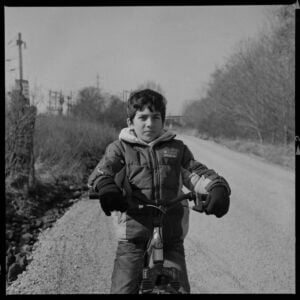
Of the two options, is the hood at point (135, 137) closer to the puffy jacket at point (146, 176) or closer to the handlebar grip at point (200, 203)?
the puffy jacket at point (146, 176)

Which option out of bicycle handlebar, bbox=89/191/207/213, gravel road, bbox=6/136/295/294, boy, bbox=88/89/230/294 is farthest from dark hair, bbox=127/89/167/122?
gravel road, bbox=6/136/295/294

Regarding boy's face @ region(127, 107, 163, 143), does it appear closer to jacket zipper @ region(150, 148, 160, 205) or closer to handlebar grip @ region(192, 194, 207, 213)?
jacket zipper @ region(150, 148, 160, 205)

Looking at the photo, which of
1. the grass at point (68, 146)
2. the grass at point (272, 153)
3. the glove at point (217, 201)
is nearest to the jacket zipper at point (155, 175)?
the glove at point (217, 201)

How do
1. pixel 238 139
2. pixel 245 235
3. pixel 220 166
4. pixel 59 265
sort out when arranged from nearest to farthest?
1. pixel 59 265
2. pixel 220 166
3. pixel 245 235
4. pixel 238 139

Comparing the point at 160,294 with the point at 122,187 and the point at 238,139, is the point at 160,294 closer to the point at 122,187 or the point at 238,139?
the point at 122,187

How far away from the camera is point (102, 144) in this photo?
213 cm

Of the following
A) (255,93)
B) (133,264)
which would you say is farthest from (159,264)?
(255,93)

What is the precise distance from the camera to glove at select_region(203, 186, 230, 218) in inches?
49.9

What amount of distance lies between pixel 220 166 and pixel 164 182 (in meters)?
1.74

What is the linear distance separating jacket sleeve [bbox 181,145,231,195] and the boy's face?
18 cm

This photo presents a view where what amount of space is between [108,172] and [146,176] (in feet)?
0.52

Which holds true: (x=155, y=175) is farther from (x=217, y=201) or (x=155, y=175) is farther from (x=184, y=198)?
(x=217, y=201)

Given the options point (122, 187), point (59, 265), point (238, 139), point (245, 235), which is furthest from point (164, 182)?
point (238, 139)

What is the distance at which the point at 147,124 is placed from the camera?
1.37 metres
